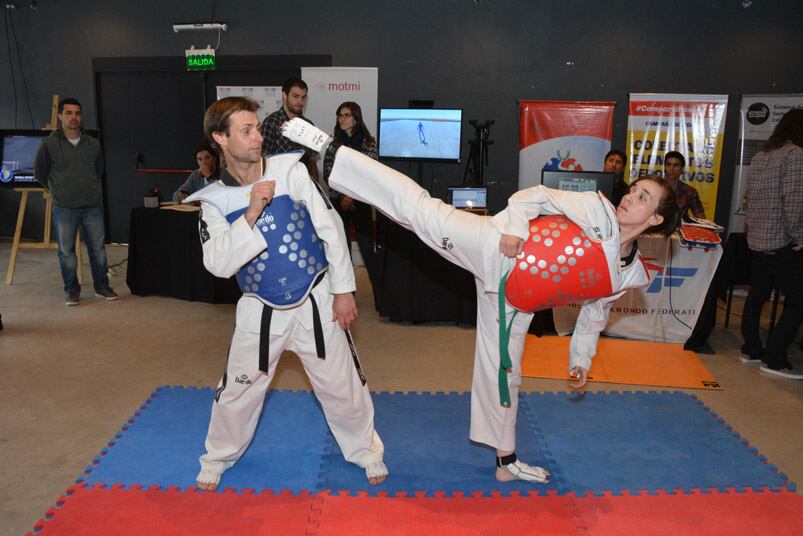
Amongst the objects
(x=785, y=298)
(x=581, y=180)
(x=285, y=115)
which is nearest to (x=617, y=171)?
(x=581, y=180)

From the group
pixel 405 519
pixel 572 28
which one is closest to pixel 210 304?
pixel 405 519

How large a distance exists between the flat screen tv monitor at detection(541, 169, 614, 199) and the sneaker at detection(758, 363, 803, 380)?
5.20ft

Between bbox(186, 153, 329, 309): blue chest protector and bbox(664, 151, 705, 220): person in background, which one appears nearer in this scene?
bbox(186, 153, 329, 309): blue chest protector

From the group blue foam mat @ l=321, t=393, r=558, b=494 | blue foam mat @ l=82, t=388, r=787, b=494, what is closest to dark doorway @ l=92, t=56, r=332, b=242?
blue foam mat @ l=82, t=388, r=787, b=494

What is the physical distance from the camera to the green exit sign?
7512 millimetres

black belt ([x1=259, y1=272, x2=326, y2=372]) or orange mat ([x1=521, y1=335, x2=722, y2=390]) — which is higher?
black belt ([x1=259, y1=272, x2=326, y2=372])

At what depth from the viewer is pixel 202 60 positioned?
7543 mm

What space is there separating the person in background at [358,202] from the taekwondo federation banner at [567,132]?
2604mm

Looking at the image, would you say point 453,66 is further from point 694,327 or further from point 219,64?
point 694,327

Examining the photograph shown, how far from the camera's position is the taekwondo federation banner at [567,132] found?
6.89 metres

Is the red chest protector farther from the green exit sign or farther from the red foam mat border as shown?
the green exit sign

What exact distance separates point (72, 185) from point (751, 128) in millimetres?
6874

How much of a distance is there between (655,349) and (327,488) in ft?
9.19

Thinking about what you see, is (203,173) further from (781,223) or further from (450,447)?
(781,223)
